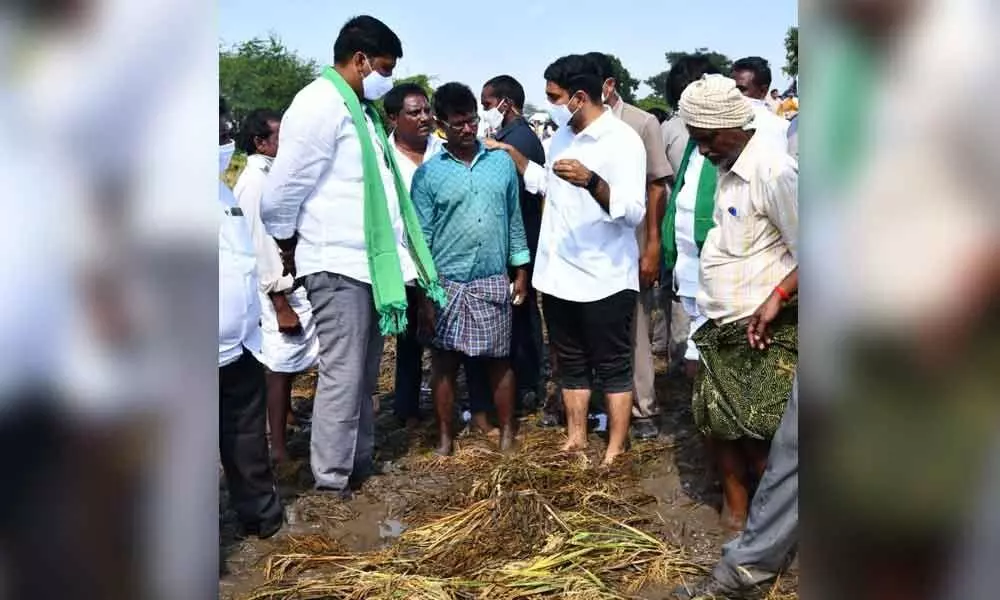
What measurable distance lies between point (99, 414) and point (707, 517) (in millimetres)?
3016

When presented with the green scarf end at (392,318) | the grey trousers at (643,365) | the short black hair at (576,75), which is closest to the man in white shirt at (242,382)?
the green scarf end at (392,318)

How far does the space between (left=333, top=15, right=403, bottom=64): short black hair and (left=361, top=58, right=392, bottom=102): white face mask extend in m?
0.06

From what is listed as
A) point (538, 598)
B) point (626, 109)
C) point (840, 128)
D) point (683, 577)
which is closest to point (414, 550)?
point (538, 598)

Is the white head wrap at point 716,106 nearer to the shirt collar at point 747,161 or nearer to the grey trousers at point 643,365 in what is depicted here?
the shirt collar at point 747,161

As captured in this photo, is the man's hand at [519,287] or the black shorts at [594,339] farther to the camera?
the man's hand at [519,287]

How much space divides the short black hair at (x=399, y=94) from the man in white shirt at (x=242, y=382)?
47.8 inches

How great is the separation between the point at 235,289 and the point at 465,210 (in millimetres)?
1493

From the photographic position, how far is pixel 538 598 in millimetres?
2988

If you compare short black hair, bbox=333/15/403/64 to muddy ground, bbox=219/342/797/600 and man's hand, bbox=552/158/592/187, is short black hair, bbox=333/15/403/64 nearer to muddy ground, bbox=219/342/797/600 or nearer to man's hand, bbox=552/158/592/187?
man's hand, bbox=552/158/592/187

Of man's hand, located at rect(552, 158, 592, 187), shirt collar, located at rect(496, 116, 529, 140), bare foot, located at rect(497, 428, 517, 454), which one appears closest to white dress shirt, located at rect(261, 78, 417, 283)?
man's hand, located at rect(552, 158, 592, 187)

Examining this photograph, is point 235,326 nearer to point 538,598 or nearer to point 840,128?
point 538,598

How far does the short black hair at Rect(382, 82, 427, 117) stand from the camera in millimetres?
4590

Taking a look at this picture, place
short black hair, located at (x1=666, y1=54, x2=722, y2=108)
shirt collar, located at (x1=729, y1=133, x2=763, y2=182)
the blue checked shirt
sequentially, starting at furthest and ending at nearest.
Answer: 1. short black hair, located at (x1=666, y1=54, x2=722, y2=108)
2. the blue checked shirt
3. shirt collar, located at (x1=729, y1=133, x2=763, y2=182)

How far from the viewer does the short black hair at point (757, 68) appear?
5.50 metres
